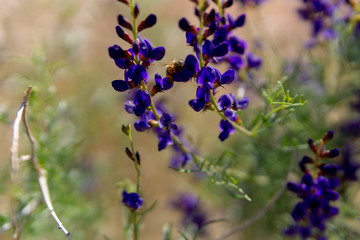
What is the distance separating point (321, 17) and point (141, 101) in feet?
5.11

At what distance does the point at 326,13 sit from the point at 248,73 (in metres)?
0.63

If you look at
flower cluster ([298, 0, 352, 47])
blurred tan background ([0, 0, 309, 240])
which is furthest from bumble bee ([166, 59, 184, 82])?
blurred tan background ([0, 0, 309, 240])

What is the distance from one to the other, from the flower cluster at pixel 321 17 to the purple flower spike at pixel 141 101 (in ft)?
4.39

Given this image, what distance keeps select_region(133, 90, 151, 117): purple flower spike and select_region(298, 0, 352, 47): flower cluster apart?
1.34 meters

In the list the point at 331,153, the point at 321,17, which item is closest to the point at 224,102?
the point at 331,153

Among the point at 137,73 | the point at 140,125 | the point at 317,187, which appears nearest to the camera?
the point at 137,73

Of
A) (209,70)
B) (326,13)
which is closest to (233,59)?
(209,70)

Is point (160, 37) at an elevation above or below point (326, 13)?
below

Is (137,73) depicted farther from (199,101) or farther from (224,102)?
(224,102)

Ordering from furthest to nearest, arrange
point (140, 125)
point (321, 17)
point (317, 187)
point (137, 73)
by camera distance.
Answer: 1. point (321, 17)
2. point (317, 187)
3. point (140, 125)
4. point (137, 73)

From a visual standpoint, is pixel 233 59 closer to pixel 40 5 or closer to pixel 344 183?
pixel 344 183

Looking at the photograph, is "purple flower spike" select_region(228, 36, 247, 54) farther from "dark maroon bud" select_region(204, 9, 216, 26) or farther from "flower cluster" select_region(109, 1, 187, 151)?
"flower cluster" select_region(109, 1, 187, 151)

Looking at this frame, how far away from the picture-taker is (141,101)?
162 cm

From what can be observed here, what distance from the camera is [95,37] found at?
17.2ft
